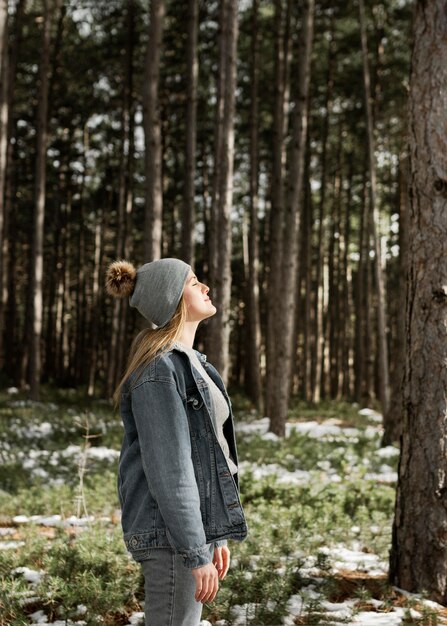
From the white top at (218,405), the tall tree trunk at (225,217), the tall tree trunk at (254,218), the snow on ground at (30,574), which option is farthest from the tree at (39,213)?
the white top at (218,405)

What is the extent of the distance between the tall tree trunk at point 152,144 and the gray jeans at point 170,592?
32.9 ft

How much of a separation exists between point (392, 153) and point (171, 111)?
27.7ft

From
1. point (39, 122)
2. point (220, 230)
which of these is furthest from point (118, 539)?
point (39, 122)

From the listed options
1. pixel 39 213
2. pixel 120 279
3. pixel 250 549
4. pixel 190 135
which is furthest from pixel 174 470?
pixel 39 213

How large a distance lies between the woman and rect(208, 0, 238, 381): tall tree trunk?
26.5ft

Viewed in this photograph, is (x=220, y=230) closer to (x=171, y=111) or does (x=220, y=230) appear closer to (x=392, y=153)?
(x=171, y=111)

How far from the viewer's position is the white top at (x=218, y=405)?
2.84 metres

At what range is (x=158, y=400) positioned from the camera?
2.68 m

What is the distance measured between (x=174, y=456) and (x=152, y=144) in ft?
35.2

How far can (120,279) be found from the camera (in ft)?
9.71

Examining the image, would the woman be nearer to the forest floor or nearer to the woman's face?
the woman's face

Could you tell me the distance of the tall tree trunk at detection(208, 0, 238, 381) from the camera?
36.9 feet

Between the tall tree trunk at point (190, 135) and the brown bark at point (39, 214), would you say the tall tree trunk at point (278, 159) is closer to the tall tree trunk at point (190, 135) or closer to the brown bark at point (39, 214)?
the tall tree trunk at point (190, 135)

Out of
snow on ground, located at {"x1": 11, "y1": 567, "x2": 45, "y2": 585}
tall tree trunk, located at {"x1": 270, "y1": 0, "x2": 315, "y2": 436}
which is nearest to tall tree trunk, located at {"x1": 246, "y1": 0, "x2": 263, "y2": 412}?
tall tree trunk, located at {"x1": 270, "y1": 0, "x2": 315, "y2": 436}
